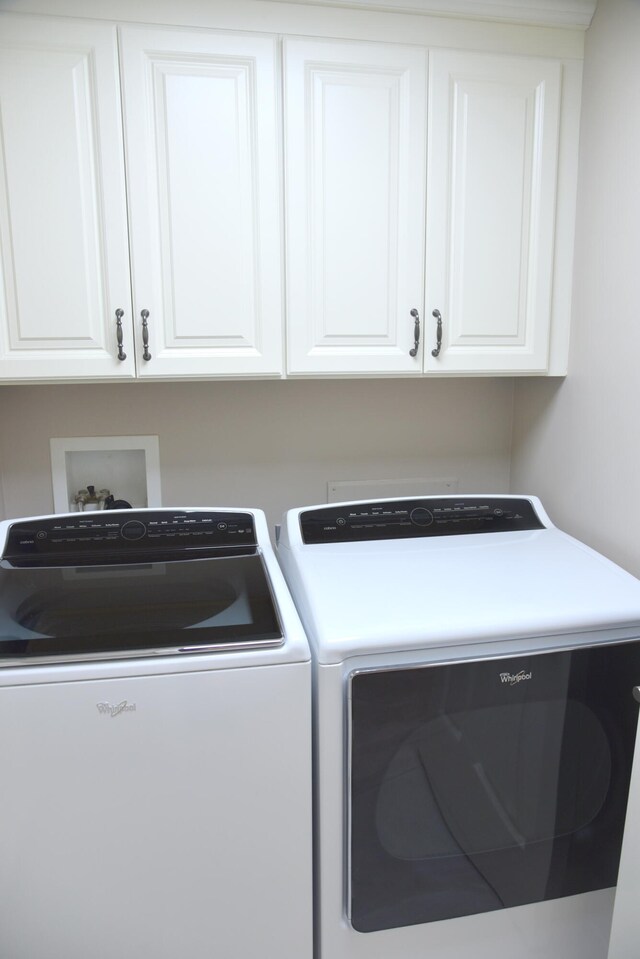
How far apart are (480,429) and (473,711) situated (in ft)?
3.33

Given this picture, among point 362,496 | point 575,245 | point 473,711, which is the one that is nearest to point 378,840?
point 473,711

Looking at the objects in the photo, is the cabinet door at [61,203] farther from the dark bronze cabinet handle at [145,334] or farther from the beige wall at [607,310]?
the beige wall at [607,310]

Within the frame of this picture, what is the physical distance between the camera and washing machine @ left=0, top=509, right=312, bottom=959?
3.27ft

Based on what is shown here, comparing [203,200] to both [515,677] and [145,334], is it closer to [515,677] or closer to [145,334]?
[145,334]

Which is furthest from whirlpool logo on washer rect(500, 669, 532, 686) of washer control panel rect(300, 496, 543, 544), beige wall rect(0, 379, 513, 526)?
beige wall rect(0, 379, 513, 526)

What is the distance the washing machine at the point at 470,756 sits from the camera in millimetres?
1083

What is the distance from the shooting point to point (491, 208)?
148 cm

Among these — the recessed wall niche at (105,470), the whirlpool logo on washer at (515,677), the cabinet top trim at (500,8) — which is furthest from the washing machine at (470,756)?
the cabinet top trim at (500,8)

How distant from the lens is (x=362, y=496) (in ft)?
6.13

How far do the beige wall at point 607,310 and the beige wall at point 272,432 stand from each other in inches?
13.0

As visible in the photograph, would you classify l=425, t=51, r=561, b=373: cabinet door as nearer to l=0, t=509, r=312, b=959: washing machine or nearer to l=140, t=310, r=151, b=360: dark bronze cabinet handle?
l=140, t=310, r=151, b=360: dark bronze cabinet handle

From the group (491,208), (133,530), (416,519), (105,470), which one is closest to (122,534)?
(133,530)

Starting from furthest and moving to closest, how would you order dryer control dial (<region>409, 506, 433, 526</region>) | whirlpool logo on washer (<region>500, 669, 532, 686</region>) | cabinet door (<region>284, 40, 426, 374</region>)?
dryer control dial (<region>409, 506, 433, 526</region>)
cabinet door (<region>284, 40, 426, 374</region>)
whirlpool logo on washer (<region>500, 669, 532, 686</region>)

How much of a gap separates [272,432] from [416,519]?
509 mm
